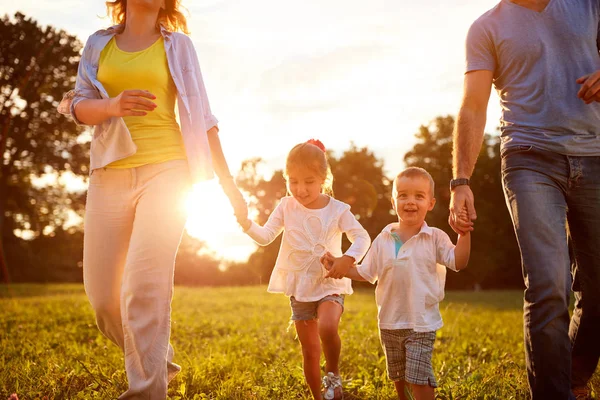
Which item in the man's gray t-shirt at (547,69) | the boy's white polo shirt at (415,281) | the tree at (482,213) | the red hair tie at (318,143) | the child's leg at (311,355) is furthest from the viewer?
the tree at (482,213)

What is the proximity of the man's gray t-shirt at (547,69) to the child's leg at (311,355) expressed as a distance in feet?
6.23

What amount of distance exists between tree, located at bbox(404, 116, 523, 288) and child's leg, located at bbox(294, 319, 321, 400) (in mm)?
32114

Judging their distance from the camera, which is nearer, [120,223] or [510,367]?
[120,223]

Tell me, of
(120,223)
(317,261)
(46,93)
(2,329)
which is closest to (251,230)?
(317,261)

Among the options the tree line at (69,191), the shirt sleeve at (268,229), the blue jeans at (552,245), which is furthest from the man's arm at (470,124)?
the tree line at (69,191)

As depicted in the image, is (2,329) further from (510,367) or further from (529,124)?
(529,124)

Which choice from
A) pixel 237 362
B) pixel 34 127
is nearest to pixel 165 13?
pixel 237 362

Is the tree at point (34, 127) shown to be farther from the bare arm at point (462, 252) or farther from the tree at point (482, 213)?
the bare arm at point (462, 252)

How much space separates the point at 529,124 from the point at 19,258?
1516 inches

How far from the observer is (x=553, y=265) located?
3.42m

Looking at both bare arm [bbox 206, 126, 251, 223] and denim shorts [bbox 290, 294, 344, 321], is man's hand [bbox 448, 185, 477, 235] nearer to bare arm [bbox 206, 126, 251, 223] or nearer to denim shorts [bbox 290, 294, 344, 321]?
denim shorts [bbox 290, 294, 344, 321]

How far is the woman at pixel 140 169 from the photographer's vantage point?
356 cm

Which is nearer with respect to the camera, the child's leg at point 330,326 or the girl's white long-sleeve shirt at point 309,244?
the child's leg at point 330,326

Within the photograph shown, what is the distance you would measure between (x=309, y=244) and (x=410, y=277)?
36.2 inches
